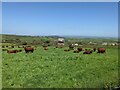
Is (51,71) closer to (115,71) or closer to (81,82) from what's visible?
(81,82)

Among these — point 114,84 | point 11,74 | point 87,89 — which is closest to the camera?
point 87,89

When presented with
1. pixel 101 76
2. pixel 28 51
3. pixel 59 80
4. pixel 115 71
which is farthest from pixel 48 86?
pixel 28 51

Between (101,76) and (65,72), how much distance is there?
2787 millimetres

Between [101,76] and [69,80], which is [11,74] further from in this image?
[101,76]

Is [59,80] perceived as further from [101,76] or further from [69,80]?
[101,76]

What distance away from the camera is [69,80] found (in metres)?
17.1

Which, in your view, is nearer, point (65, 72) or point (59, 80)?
point (59, 80)

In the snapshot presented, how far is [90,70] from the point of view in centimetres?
2050

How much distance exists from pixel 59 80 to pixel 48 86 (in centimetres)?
136

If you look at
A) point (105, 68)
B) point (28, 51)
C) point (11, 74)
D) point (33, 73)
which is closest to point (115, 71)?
Result: point (105, 68)

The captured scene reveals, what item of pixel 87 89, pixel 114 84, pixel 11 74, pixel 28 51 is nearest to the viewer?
pixel 87 89

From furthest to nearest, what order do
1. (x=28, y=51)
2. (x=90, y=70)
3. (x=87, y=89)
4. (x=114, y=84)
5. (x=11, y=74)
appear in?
(x=28, y=51) → (x=90, y=70) → (x=11, y=74) → (x=114, y=84) → (x=87, y=89)

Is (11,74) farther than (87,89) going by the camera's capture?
Yes

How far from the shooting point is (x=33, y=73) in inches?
750
